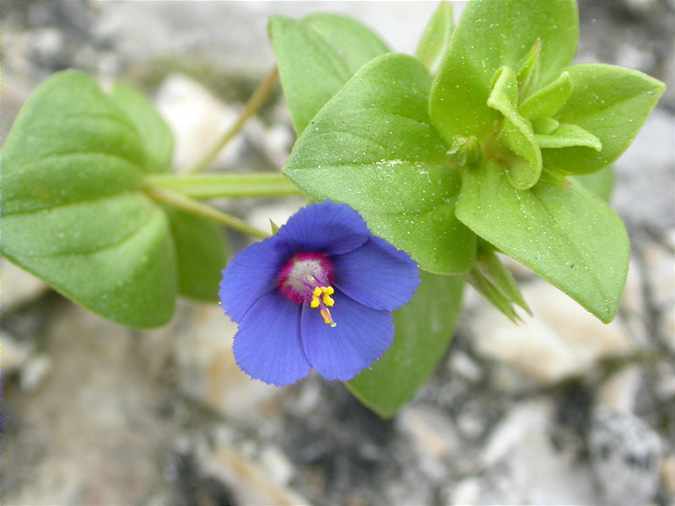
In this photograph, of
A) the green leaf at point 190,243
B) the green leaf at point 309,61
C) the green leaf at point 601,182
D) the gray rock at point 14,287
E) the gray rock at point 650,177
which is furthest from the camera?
the gray rock at point 650,177

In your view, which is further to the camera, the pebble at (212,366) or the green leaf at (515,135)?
the pebble at (212,366)

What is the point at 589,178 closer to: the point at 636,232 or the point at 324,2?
the point at 636,232

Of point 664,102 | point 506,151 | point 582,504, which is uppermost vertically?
point 506,151

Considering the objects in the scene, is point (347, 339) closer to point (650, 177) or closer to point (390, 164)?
point (390, 164)

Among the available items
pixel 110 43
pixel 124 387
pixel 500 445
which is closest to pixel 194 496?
pixel 124 387

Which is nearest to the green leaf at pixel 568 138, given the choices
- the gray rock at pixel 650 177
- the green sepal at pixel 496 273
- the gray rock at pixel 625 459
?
the green sepal at pixel 496 273

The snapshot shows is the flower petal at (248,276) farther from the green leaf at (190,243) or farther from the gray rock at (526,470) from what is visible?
the gray rock at (526,470)
